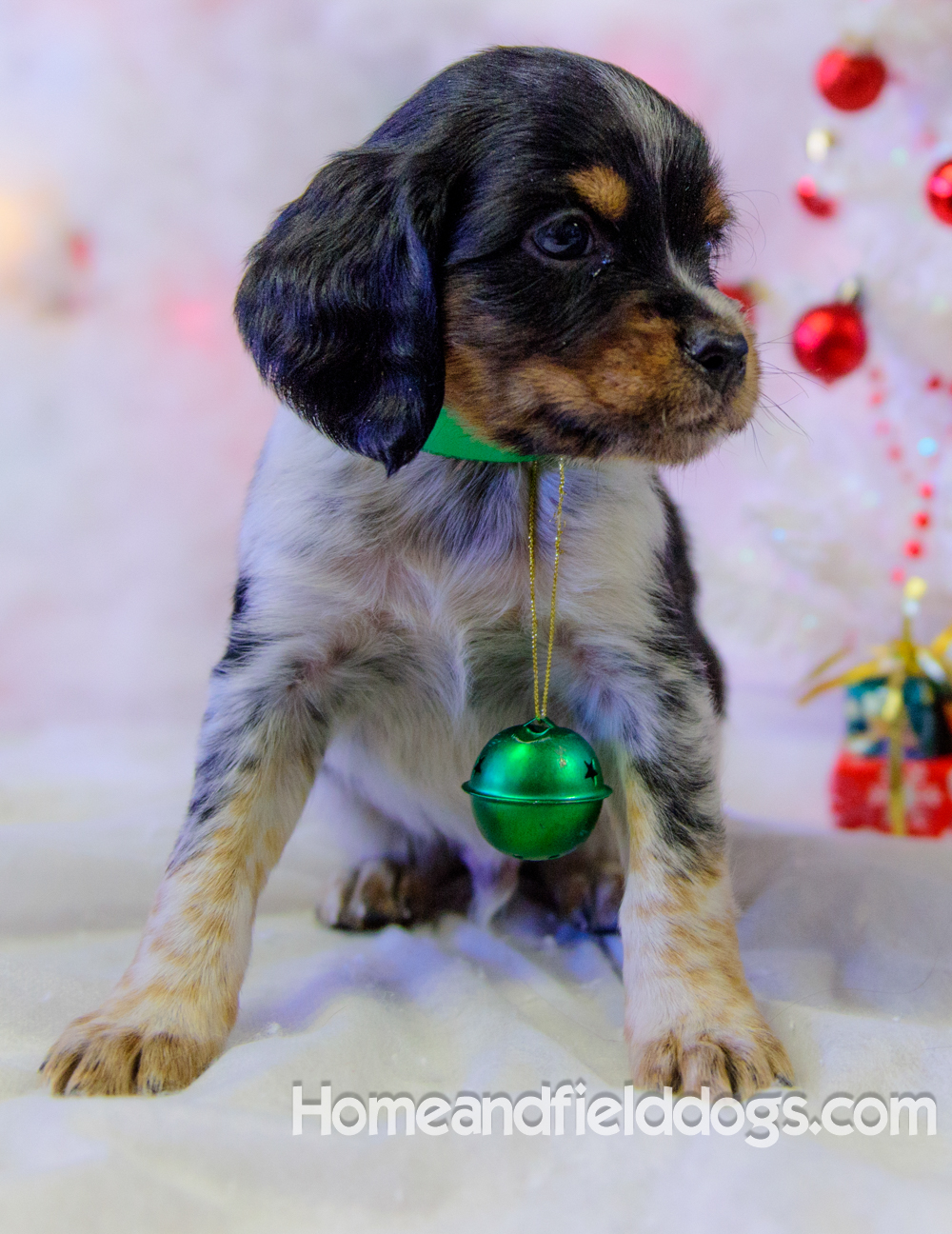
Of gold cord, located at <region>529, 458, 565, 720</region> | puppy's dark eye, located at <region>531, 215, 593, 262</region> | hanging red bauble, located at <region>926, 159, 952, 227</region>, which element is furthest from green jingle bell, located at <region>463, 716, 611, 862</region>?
hanging red bauble, located at <region>926, 159, 952, 227</region>

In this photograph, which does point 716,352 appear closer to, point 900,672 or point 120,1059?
point 120,1059

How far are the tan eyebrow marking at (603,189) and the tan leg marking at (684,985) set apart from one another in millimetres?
789

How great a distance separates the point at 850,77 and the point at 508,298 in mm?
1819

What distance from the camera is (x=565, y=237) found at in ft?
5.31

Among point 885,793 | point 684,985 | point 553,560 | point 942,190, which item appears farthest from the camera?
point 885,793

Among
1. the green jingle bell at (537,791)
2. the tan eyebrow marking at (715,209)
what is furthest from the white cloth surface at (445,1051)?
the tan eyebrow marking at (715,209)

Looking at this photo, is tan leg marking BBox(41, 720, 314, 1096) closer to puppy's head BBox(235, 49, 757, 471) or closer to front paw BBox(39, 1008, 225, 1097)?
front paw BBox(39, 1008, 225, 1097)

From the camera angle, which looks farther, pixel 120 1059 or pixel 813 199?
pixel 813 199

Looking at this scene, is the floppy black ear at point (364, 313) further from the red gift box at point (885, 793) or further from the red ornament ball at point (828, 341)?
the red gift box at point (885, 793)

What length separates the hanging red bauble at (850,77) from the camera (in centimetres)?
295

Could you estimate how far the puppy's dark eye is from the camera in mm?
1609

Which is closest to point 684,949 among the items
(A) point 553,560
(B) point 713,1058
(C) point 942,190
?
(B) point 713,1058

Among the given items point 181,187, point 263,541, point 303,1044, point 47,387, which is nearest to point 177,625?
point 47,387

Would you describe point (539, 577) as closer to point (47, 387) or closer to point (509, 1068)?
point (509, 1068)
